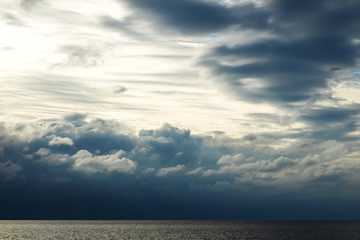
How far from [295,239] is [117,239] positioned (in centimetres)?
8385

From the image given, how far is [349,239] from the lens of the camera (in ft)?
627

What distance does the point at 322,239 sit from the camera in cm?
19562

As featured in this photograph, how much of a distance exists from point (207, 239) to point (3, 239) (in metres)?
95.9

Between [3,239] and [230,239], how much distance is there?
107 meters

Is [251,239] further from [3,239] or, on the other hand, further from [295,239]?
[3,239]

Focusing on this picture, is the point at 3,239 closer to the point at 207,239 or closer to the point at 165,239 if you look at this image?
the point at 165,239

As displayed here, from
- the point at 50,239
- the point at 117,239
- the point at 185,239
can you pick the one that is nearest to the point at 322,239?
the point at 185,239

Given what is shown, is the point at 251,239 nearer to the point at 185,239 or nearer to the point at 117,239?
the point at 185,239

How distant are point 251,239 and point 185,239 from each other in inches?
1221

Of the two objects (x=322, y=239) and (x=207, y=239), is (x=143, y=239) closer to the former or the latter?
(x=207, y=239)

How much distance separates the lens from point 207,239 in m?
191

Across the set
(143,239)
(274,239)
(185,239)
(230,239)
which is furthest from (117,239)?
(274,239)

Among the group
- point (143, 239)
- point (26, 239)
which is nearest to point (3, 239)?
point (26, 239)

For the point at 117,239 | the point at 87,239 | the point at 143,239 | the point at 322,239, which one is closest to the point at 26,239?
the point at 87,239
